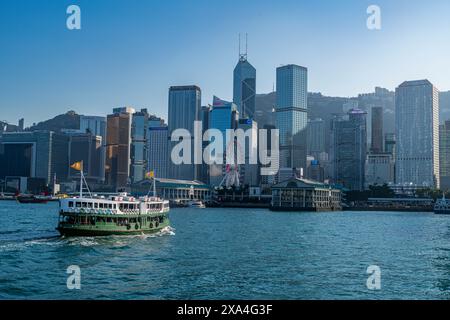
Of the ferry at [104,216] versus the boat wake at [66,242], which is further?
the ferry at [104,216]

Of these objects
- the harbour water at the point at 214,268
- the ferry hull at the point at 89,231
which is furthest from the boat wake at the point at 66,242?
the ferry hull at the point at 89,231

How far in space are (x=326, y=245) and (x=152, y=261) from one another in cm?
2529

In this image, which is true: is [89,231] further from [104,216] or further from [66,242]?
[66,242]

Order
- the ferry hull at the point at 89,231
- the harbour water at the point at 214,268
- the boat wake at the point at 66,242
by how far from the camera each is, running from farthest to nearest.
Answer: the ferry hull at the point at 89,231
the boat wake at the point at 66,242
the harbour water at the point at 214,268

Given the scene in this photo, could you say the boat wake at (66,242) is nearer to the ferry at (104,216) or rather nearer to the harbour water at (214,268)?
the harbour water at (214,268)

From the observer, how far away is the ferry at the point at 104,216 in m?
53.3

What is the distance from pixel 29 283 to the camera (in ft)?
102

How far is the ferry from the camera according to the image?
53.3 metres

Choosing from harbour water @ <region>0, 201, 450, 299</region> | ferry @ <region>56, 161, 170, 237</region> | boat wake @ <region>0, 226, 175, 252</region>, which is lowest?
harbour water @ <region>0, 201, 450, 299</region>

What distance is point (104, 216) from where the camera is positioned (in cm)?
5541

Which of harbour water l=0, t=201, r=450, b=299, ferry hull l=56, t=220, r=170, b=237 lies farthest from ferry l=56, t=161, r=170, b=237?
harbour water l=0, t=201, r=450, b=299

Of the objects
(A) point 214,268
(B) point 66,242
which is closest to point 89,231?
(B) point 66,242

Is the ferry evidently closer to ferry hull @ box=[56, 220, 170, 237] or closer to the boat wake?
ferry hull @ box=[56, 220, 170, 237]

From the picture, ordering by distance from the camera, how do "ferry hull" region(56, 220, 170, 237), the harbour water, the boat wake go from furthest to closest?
"ferry hull" region(56, 220, 170, 237)
the boat wake
the harbour water
